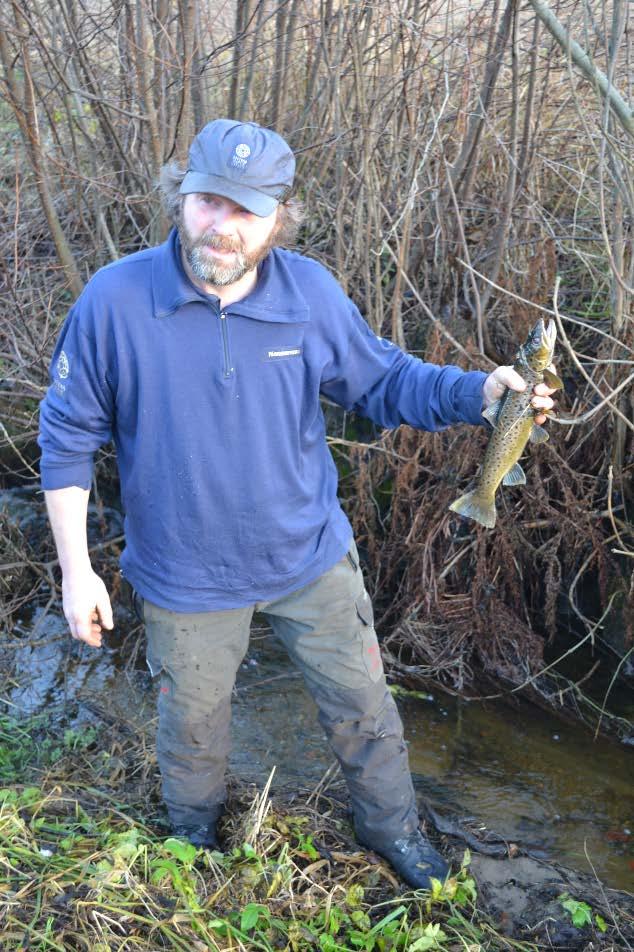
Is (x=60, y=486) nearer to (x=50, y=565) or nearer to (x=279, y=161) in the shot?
(x=279, y=161)

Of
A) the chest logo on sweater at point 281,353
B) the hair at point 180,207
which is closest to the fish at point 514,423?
the chest logo on sweater at point 281,353

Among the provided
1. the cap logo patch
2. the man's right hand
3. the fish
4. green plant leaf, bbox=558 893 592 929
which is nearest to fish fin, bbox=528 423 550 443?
the fish

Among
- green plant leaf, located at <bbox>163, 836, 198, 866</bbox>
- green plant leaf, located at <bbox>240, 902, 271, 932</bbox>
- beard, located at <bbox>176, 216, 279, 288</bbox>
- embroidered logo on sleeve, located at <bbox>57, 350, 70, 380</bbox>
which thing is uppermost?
beard, located at <bbox>176, 216, 279, 288</bbox>

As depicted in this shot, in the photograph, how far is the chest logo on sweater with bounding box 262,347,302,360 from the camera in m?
2.91

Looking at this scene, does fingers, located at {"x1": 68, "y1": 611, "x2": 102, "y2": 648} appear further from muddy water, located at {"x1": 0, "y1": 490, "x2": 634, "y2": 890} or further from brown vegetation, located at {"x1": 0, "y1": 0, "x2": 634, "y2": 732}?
brown vegetation, located at {"x1": 0, "y1": 0, "x2": 634, "y2": 732}

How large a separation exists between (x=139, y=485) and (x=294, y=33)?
12.6 ft

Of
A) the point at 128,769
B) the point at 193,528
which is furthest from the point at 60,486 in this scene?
the point at 128,769

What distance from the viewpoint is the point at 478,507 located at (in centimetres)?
342

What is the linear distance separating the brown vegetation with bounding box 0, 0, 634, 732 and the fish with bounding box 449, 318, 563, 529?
170cm

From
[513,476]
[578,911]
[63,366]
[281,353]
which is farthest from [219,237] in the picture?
[578,911]

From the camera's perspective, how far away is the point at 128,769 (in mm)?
4039

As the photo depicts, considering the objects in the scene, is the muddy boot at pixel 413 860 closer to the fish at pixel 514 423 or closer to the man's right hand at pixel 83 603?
the fish at pixel 514 423

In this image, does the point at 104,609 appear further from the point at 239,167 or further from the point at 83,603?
the point at 239,167

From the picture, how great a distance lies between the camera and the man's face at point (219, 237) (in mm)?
2760
